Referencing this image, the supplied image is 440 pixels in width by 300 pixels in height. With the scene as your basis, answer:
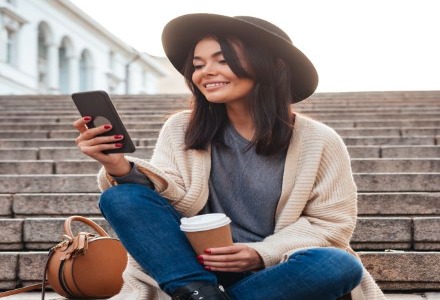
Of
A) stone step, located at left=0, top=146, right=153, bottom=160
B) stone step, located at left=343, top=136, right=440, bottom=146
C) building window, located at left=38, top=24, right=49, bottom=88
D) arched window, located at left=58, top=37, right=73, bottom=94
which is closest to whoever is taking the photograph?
stone step, located at left=0, top=146, right=153, bottom=160

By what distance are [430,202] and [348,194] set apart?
136 cm

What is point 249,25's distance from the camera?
2432 millimetres

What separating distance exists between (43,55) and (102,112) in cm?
2282

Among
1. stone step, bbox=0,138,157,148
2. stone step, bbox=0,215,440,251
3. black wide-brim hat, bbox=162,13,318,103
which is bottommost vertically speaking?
stone step, bbox=0,215,440,251

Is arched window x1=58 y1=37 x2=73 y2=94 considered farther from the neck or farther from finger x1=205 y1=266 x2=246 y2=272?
finger x1=205 y1=266 x2=246 y2=272

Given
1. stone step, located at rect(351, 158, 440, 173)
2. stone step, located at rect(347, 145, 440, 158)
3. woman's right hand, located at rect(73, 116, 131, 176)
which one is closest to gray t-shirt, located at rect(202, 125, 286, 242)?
woman's right hand, located at rect(73, 116, 131, 176)

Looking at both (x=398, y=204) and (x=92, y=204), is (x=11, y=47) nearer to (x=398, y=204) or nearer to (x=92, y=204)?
(x=92, y=204)

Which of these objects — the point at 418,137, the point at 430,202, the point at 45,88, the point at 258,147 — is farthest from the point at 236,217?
the point at 45,88

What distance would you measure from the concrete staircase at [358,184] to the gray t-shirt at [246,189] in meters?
0.78

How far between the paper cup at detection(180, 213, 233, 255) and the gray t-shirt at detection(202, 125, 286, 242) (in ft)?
1.07

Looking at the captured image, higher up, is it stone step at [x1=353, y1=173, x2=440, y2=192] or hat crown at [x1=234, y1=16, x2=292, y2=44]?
hat crown at [x1=234, y1=16, x2=292, y2=44]

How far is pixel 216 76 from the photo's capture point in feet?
8.22

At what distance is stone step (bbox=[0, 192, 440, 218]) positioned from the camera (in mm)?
3684

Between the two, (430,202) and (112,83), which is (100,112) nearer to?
(430,202)
